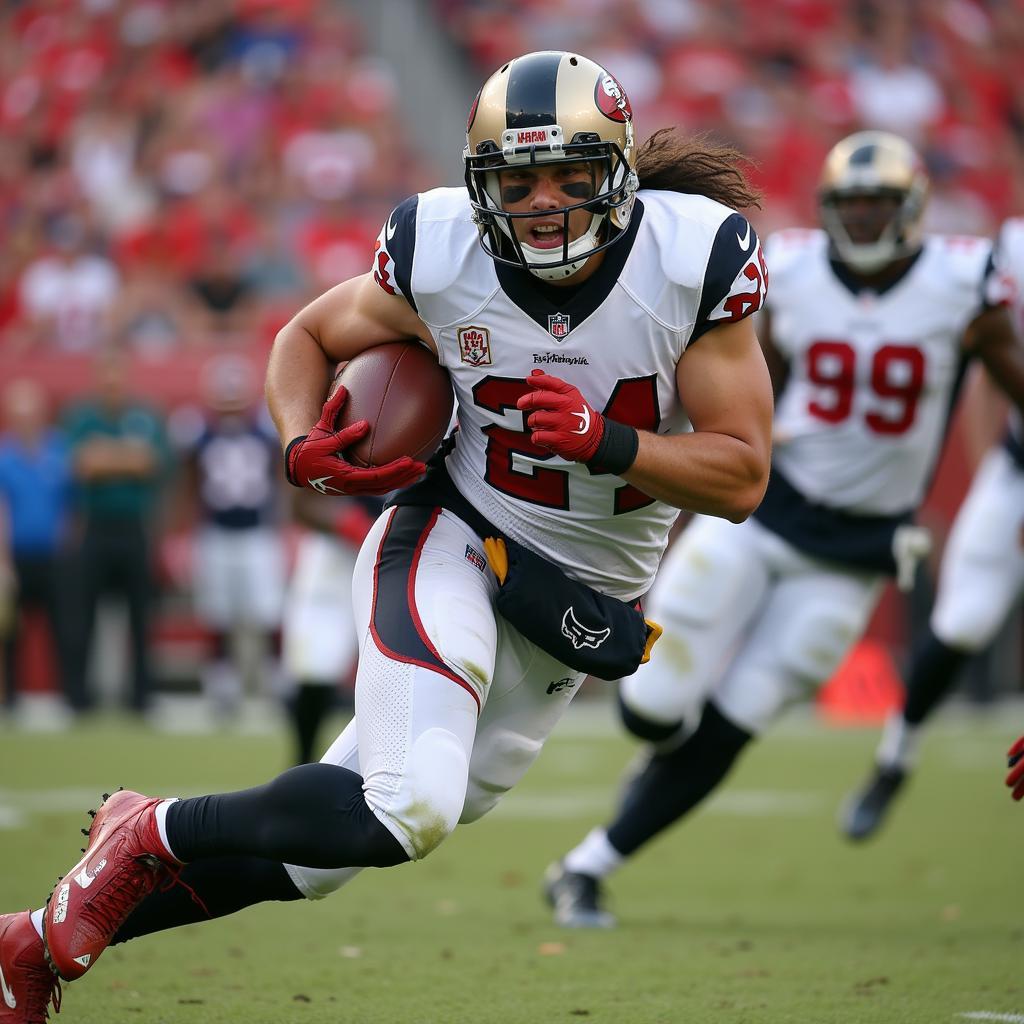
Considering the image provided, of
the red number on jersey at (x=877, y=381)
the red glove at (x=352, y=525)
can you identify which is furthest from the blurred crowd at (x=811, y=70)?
the red number on jersey at (x=877, y=381)

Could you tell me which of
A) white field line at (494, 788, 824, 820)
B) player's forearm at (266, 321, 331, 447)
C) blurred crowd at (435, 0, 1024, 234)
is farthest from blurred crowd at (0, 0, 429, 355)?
player's forearm at (266, 321, 331, 447)

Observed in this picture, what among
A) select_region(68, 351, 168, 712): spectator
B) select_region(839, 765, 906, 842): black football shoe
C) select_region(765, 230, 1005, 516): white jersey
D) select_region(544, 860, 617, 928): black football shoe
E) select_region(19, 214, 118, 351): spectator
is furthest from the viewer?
select_region(19, 214, 118, 351): spectator

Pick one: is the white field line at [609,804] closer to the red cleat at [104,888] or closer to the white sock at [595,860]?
the white sock at [595,860]

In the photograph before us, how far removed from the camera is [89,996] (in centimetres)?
336

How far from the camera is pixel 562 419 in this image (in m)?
2.81

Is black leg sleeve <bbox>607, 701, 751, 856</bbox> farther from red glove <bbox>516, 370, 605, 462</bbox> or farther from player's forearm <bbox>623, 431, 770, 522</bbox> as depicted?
red glove <bbox>516, 370, 605, 462</bbox>

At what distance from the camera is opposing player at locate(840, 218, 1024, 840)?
5.33 meters

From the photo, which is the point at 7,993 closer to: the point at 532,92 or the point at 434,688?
the point at 434,688

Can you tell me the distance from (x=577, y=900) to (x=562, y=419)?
196 cm

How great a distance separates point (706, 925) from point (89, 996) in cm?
169

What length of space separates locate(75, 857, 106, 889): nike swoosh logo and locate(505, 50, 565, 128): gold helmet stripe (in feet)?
4.75

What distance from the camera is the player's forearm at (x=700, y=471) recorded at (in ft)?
9.55

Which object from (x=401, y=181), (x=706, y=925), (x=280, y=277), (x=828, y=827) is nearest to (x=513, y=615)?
(x=706, y=925)

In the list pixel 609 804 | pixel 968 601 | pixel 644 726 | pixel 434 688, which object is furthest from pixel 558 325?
pixel 609 804
